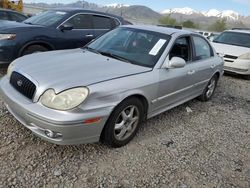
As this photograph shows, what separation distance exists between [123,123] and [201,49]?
245 cm

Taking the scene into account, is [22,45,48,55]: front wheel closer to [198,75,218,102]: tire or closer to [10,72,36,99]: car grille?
[10,72,36,99]: car grille

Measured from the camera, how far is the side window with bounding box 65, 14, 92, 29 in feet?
21.0

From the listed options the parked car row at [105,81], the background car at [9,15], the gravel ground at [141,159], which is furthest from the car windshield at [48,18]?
the background car at [9,15]

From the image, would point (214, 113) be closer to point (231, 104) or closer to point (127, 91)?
point (231, 104)

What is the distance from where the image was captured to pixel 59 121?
2689 millimetres

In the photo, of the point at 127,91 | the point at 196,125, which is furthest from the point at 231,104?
the point at 127,91

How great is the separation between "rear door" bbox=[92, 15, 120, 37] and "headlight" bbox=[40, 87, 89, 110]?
167 inches

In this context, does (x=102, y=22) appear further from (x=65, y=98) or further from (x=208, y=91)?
(x=65, y=98)

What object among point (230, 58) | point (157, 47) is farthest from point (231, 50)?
point (157, 47)

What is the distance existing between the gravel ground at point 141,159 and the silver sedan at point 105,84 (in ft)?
0.98

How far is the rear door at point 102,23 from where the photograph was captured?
22.5 feet

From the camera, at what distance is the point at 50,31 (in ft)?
19.4

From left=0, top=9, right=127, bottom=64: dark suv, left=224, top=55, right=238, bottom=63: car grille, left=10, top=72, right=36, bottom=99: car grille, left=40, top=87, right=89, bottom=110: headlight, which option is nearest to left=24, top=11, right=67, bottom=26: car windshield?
left=0, top=9, right=127, bottom=64: dark suv

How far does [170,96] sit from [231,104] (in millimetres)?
2370
